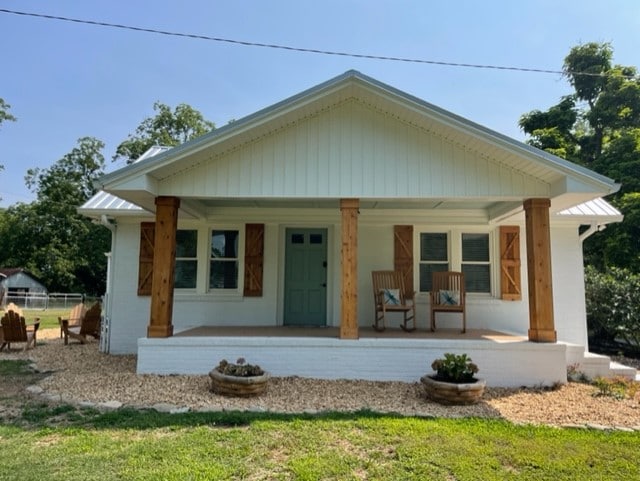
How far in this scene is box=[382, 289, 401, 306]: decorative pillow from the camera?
718 centimetres

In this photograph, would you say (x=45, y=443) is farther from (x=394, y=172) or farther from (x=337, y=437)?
(x=394, y=172)

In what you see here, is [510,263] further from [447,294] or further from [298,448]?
[298,448]

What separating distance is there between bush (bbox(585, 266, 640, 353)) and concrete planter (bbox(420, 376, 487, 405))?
18.5ft

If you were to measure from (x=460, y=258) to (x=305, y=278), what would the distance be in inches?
113

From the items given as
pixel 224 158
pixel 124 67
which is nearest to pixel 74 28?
pixel 224 158

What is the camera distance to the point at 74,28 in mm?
7113

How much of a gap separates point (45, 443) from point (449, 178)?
524 cm

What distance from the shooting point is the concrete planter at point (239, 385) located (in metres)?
4.78

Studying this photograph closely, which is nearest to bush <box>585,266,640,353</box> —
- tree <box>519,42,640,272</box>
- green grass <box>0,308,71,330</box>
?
tree <box>519,42,640,272</box>

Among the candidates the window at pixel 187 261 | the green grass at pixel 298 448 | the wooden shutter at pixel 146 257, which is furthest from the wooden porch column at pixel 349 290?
the wooden shutter at pixel 146 257

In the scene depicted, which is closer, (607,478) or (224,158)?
(607,478)

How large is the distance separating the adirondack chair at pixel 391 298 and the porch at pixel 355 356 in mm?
1274

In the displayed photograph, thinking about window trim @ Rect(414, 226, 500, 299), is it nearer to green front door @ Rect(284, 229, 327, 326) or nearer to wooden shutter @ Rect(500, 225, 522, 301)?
wooden shutter @ Rect(500, 225, 522, 301)

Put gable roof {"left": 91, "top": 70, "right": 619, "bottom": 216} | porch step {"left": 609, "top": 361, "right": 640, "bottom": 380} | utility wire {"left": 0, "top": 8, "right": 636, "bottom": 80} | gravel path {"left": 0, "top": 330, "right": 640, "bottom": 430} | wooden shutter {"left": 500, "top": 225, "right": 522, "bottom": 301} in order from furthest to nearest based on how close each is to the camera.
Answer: wooden shutter {"left": 500, "top": 225, "right": 522, "bottom": 301} → utility wire {"left": 0, "top": 8, "right": 636, "bottom": 80} → porch step {"left": 609, "top": 361, "right": 640, "bottom": 380} → gable roof {"left": 91, "top": 70, "right": 619, "bottom": 216} → gravel path {"left": 0, "top": 330, "right": 640, "bottom": 430}
